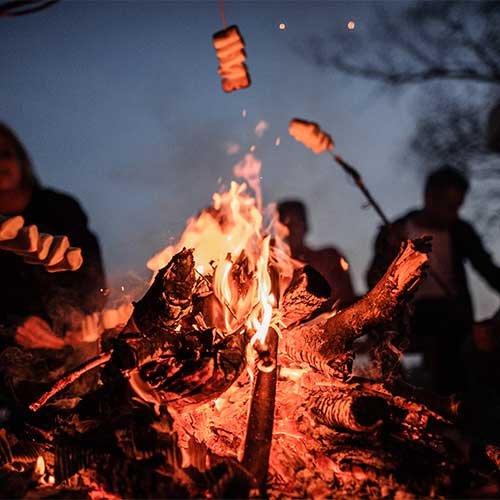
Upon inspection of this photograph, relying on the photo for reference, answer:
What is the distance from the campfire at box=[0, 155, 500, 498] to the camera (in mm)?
2566

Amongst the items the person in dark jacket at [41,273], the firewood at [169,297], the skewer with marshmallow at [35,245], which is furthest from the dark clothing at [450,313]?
the skewer with marshmallow at [35,245]

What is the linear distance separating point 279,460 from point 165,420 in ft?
2.32

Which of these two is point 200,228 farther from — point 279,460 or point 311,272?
point 279,460

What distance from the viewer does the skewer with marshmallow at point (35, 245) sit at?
107 inches

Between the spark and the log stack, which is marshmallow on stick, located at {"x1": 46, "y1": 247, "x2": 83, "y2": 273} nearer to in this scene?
the log stack

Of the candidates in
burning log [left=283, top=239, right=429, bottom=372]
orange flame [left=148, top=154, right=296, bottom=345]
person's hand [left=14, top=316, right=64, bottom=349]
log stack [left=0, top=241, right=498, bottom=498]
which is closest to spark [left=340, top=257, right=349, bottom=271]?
orange flame [left=148, top=154, right=296, bottom=345]

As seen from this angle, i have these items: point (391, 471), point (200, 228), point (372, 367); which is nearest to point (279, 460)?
point (391, 471)

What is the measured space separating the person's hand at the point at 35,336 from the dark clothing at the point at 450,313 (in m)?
3.31

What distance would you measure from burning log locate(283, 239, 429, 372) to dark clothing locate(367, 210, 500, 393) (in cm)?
240

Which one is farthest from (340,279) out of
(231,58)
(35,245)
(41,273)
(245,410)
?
(35,245)

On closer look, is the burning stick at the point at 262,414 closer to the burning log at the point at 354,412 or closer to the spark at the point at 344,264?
the burning log at the point at 354,412

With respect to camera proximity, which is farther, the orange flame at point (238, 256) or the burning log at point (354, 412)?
the orange flame at point (238, 256)

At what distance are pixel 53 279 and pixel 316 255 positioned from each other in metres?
2.79

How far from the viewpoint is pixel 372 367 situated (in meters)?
3.78
